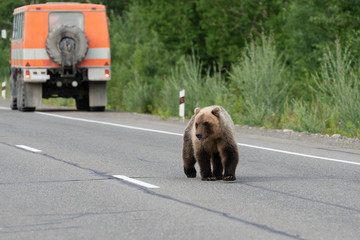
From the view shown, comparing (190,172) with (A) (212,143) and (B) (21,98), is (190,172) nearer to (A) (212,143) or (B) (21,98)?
(A) (212,143)

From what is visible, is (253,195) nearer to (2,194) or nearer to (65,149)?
(2,194)

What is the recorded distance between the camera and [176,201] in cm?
855

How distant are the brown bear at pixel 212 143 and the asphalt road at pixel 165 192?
0.22 metres

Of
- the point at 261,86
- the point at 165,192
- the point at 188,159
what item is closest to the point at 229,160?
the point at 188,159

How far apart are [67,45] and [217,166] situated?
55.0ft

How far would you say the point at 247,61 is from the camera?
2053 centimetres

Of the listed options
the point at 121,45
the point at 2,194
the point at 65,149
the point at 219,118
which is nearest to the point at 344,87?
the point at 65,149

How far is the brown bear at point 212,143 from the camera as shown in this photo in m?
9.29

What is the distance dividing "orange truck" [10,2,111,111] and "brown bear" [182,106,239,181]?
16672 millimetres

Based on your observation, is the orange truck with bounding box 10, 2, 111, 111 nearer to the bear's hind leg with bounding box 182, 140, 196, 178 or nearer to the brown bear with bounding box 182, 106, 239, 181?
the bear's hind leg with bounding box 182, 140, 196, 178

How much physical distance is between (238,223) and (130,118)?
16375 mm

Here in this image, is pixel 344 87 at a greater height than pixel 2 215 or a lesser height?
greater

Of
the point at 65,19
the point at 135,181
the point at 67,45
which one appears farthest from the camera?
the point at 65,19

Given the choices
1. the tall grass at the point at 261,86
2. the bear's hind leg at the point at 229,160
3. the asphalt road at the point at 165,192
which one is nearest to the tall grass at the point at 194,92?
the tall grass at the point at 261,86
